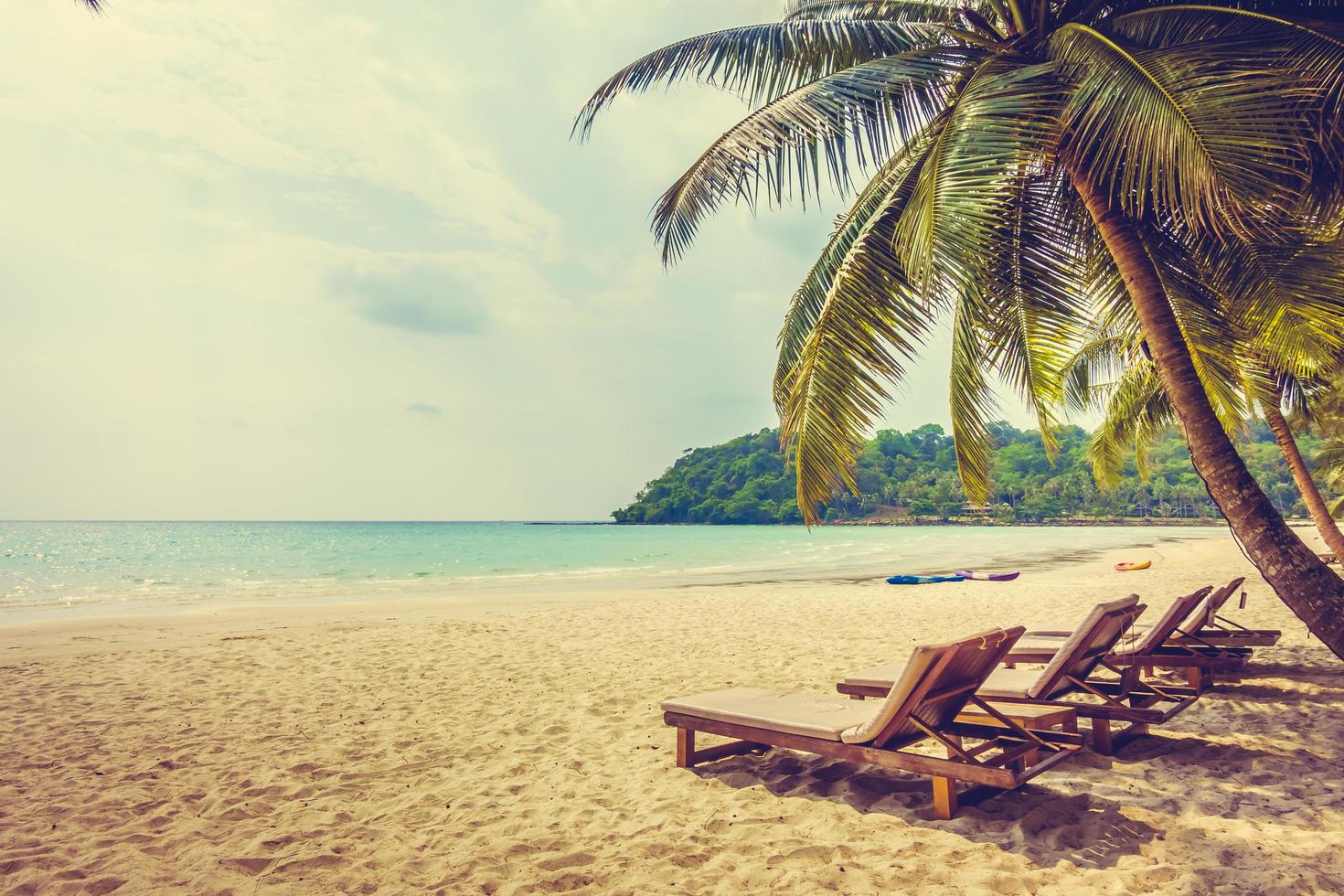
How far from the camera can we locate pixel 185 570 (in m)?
28.2

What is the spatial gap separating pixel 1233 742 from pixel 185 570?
108 ft

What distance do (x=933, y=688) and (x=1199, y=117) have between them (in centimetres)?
339

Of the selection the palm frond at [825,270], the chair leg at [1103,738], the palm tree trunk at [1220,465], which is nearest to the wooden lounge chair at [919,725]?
the chair leg at [1103,738]

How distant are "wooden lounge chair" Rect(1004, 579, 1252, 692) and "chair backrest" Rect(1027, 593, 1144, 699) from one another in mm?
549

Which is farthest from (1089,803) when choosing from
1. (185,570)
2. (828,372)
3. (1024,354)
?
(185,570)

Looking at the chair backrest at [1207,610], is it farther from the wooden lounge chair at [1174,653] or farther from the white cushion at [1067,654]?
the white cushion at [1067,654]

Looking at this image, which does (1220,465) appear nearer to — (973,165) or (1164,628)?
(1164,628)

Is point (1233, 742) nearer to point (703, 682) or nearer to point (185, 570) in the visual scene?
point (703, 682)

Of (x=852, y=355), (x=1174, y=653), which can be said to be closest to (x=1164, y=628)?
(x=1174, y=653)

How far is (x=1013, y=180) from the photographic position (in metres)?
5.41

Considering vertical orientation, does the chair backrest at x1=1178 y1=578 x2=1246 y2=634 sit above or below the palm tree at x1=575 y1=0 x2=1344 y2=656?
below

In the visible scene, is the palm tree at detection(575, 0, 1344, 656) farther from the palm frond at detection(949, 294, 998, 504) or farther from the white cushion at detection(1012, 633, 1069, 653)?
the white cushion at detection(1012, 633, 1069, 653)

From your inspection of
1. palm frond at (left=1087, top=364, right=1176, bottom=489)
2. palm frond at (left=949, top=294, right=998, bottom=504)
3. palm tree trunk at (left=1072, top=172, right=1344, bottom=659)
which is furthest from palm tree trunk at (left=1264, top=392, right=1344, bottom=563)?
palm tree trunk at (left=1072, top=172, right=1344, bottom=659)

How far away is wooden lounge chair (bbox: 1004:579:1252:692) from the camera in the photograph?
5125mm
